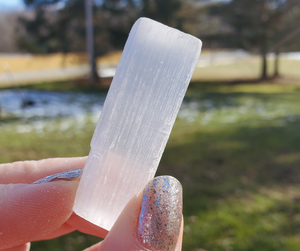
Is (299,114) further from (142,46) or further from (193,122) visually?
(142,46)

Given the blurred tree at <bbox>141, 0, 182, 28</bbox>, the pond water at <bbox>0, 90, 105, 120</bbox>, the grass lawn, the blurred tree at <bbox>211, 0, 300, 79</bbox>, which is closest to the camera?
the grass lawn

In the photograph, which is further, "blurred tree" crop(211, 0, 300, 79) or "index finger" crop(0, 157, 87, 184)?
"blurred tree" crop(211, 0, 300, 79)

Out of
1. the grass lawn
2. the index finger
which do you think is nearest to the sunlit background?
the grass lawn

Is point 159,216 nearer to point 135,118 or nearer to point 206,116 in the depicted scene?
point 135,118

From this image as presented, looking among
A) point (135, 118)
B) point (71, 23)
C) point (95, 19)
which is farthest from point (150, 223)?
point (71, 23)

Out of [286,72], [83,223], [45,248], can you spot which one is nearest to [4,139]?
[45,248]

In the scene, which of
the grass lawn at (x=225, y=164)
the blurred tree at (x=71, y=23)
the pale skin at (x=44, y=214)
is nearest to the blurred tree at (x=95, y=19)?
the blurred tree at (x=71, y=23)

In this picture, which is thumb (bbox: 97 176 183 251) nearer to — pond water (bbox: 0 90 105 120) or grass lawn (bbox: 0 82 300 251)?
grass lawn (bbox: 0 82 300 251)
